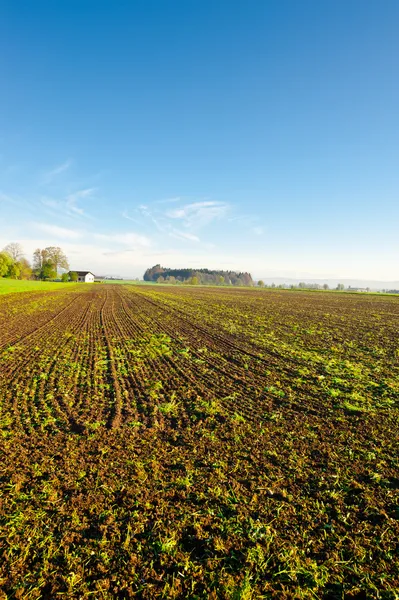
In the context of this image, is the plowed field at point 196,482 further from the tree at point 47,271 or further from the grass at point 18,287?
the tree at point 47,271

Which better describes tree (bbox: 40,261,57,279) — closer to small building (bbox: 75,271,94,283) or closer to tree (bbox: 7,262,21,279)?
tree (bbox: 7,262,21,279)

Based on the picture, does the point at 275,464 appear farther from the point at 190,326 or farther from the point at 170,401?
the point at 190,326

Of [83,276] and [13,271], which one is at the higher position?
[83,276]

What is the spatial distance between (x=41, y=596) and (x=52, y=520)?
923mm

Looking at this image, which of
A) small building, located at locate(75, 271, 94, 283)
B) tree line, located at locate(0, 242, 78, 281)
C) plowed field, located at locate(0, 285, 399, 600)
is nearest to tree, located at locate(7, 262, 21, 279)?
tree line, located at locate(0, 242, 78, 281)

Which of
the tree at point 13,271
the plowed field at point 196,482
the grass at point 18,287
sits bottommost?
the plowed field at point 196,482

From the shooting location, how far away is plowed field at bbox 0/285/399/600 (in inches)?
130

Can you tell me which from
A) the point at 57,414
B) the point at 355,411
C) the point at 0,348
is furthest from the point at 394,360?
the point at 0,348

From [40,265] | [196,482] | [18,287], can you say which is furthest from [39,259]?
[196,482]

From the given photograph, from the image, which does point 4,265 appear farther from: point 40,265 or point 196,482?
point 196,482

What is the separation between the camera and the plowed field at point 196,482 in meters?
3.31

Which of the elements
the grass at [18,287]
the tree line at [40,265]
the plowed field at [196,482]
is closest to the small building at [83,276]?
the tree line at [40,265]

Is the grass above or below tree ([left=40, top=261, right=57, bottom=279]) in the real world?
below

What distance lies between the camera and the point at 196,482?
4730mm
